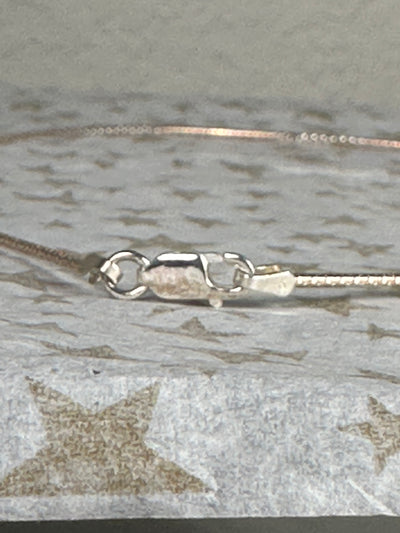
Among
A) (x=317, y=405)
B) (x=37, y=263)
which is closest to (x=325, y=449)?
(x=317, y=405)

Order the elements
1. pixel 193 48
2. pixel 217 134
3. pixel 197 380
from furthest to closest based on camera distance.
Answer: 1. pixel 193 48
2. pixel 217 134
3. pixel 197 380

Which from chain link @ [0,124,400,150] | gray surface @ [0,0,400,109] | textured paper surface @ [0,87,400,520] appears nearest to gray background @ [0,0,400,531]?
gray surface @ [0,0,400,109]

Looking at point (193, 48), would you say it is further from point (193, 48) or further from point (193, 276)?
point (193, 276)

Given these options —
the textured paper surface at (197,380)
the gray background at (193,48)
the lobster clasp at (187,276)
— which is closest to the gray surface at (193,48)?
the gray background at (193,48)

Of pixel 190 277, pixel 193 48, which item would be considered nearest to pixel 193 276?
pixel 190 277

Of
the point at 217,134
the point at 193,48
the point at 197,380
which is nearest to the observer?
the point at 197,380

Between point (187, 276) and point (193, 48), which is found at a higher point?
point (193, 48)

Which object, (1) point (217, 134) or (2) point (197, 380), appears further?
(1) point (217, 134)

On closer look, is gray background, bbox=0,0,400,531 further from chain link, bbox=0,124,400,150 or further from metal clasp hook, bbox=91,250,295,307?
metal clasp hook, bbox=91,250,295,307

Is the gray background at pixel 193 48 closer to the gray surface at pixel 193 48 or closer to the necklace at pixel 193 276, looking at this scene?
the gray surface at pixel 193 48
